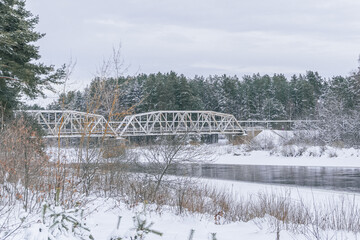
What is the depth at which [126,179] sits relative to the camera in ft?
39.8

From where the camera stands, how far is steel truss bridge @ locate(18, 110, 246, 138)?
9613mm

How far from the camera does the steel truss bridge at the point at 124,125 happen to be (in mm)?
9613

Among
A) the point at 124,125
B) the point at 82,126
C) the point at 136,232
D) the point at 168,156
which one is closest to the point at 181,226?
the point at 136,232

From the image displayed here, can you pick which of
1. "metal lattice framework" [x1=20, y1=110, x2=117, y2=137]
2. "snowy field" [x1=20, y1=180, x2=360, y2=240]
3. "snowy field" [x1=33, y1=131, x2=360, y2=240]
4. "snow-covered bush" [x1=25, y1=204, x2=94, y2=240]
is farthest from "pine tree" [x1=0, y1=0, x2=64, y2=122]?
"snow-covered bush" [x1=25, y1=204, x2=94, y2=240]

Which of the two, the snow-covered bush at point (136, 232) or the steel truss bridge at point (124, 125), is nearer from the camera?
the snow-covered bush at point (136, 232)

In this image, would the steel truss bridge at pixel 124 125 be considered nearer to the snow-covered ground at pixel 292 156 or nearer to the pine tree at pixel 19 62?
the pine tree at pixel 19 62

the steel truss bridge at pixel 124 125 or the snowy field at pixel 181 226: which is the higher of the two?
the steel truss bridge at pixel 124 125

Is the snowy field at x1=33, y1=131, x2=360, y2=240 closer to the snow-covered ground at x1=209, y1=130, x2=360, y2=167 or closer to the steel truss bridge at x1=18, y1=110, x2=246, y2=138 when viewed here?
the steel truss bridge at x1=18, y1=110, x2=246, y2=138

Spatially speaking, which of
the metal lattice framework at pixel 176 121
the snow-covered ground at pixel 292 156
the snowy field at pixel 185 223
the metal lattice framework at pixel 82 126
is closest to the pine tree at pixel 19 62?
the metal lattice framework at pixel 82 126

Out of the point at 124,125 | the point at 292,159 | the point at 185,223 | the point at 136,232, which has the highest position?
the point at 124,125

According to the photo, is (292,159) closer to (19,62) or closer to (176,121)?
(176,121)

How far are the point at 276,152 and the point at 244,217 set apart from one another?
31.7m

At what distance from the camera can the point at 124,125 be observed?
75.6 meters

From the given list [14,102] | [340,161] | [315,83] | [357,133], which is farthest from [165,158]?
[315,83]
